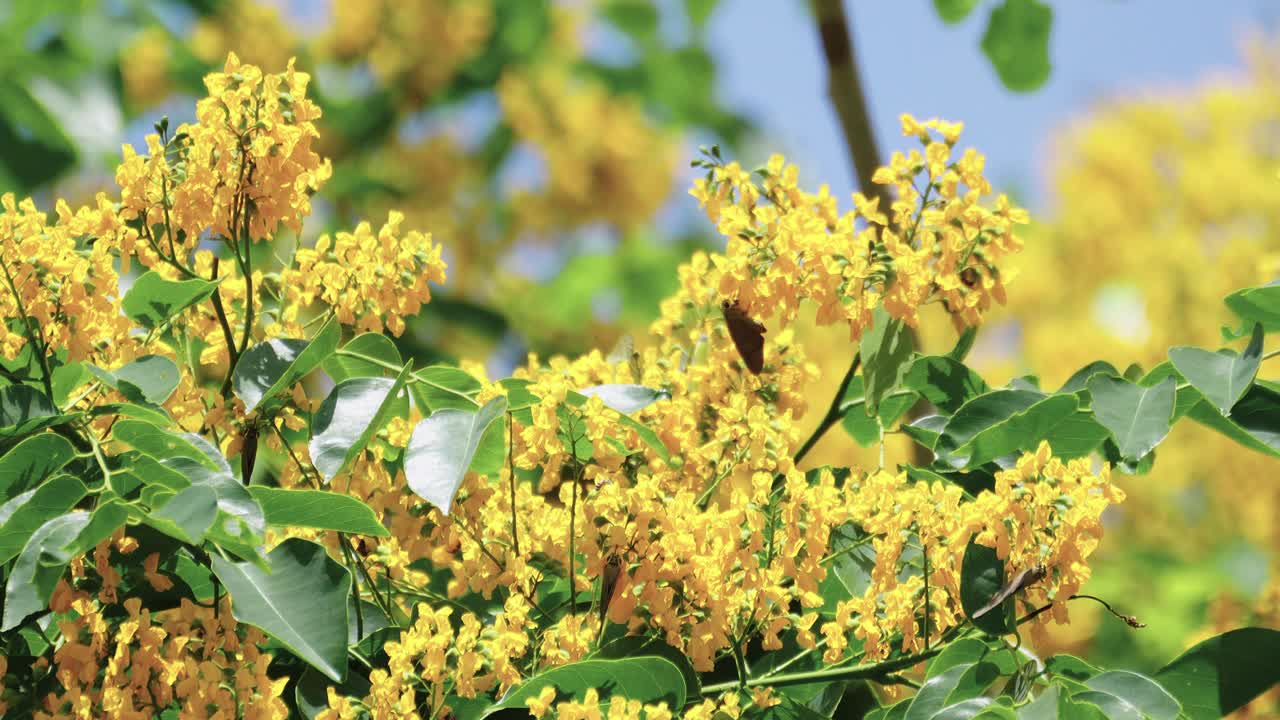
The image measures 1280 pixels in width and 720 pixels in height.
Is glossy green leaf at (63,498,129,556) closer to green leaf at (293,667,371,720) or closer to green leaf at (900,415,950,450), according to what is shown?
green leaf at (293,667,371,720)

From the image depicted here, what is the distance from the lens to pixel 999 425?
53.1 inches

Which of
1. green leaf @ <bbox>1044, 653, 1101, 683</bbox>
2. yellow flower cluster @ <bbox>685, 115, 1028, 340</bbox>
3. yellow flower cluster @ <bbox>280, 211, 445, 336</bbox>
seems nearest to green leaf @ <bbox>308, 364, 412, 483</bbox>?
yellow flower cluster @ <bbox>280, 211, 445, 336</bbox>

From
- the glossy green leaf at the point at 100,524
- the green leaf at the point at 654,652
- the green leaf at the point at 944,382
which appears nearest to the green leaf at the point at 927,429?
the green leaf at the point at 944,382

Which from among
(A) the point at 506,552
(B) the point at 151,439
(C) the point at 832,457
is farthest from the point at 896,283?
(C) the point at 832,457

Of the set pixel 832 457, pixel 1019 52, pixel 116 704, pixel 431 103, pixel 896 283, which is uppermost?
pixel 431 103

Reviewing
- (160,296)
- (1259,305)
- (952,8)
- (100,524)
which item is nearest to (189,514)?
(100,524)

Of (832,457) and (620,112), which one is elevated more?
(620,112)

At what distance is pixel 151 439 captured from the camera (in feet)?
4.14

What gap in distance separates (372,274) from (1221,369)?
3.19 ft

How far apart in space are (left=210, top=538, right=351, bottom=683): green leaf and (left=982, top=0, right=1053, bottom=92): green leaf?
1676mm

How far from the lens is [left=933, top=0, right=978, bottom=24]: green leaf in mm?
2361

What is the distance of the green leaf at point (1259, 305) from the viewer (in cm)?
143

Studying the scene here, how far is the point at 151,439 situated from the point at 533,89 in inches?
167

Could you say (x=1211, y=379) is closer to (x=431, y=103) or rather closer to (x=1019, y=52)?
(x=1019, y=52)
